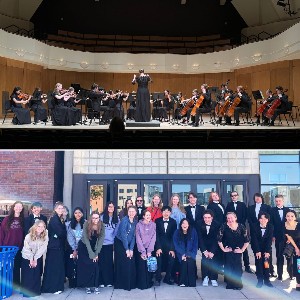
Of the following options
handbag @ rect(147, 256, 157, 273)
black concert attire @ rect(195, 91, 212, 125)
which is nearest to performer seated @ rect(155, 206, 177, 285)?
handbag @ rect(147, 256, 157, 273)

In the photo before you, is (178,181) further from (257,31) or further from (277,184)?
(257,31)

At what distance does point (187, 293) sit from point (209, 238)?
3.00ft

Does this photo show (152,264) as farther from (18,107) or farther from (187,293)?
(18,107)

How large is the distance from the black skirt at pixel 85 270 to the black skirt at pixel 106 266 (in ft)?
0.52

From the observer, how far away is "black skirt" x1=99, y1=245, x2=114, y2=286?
577 cm

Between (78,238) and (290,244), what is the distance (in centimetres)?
326

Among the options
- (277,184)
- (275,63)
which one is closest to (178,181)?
(277,184)

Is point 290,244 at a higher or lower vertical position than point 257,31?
lower

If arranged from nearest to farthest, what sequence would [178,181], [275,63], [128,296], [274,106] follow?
1. [128,296]
2. [274,106]
3. [178,181]
4. [275,63]

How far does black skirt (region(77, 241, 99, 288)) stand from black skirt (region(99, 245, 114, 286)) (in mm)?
157

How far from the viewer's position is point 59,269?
558cm

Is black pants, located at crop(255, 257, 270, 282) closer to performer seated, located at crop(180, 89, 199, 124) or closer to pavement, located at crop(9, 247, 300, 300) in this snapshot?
pavement, located at crop(9, 247, 300, 300)

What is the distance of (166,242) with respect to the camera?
238 inches

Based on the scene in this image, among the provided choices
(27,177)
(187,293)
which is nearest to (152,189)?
(27,177)
